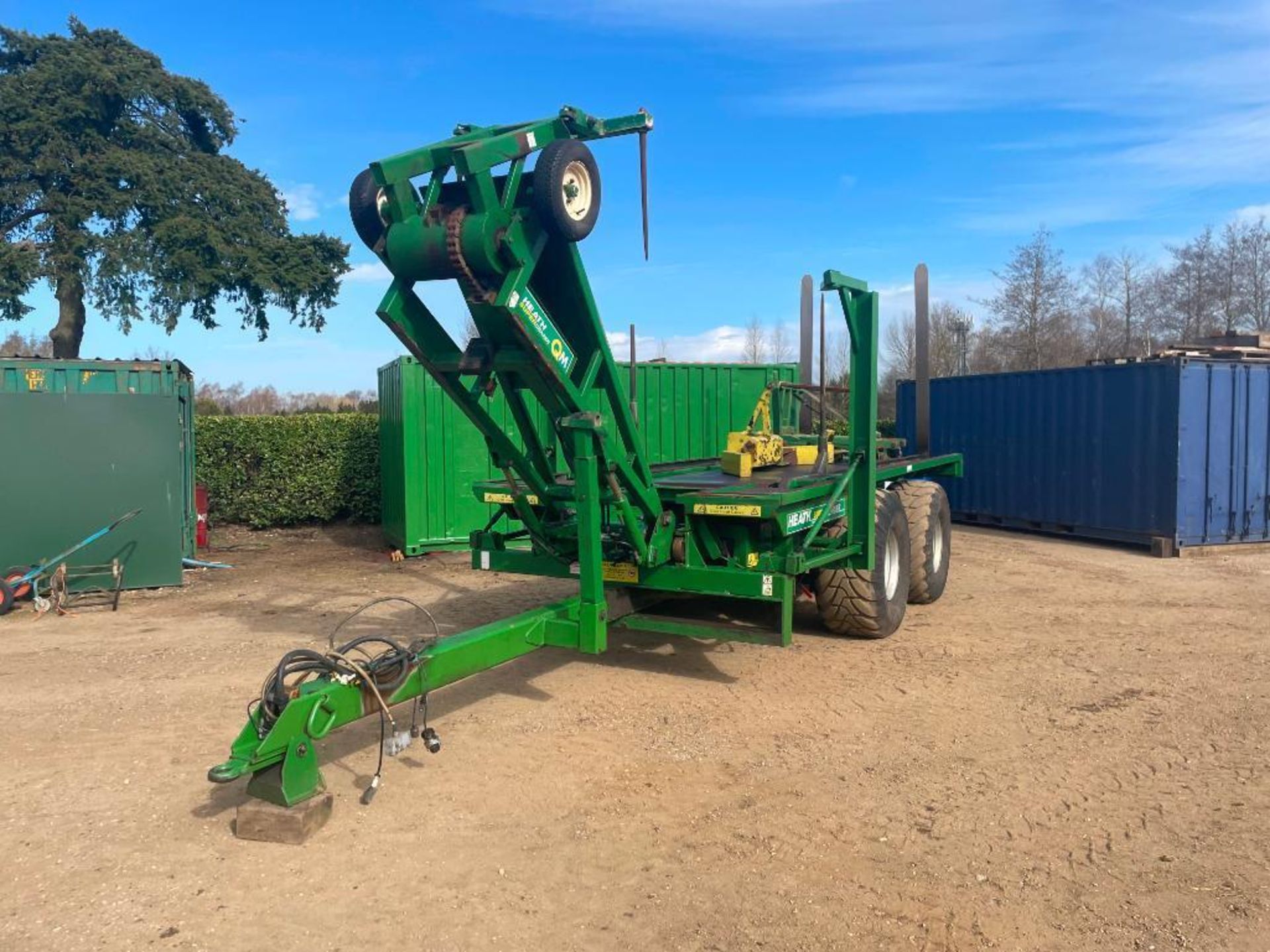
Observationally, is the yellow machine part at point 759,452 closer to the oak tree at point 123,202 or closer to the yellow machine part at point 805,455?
the yellow machine part at point 805,455

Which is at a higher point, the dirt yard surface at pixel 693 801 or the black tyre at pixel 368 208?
the black tyre at pixel 368 208

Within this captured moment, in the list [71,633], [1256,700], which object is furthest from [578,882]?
[71,633]

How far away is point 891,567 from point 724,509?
8.48 feet

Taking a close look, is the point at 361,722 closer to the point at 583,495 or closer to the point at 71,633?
the point at 583,495

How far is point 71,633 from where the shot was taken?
27.6ft

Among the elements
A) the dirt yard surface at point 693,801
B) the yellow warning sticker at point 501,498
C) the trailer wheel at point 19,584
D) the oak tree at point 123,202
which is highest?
the oak tree at point 123,202

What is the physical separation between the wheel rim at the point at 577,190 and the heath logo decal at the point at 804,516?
225cm

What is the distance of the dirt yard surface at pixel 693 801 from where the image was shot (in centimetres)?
355

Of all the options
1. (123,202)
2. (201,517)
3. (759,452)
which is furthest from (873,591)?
(123,202)

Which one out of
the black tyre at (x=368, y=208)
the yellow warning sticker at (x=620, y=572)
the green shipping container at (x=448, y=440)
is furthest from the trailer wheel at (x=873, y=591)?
the black tyre at (x=368, y=208)

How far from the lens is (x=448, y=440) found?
1227 centimetres

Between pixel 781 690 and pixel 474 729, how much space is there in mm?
2102

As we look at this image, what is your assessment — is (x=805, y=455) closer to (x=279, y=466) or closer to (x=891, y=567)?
(x=891, y=567)

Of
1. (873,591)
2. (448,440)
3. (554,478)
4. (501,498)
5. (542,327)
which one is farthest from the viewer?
(448,440)
